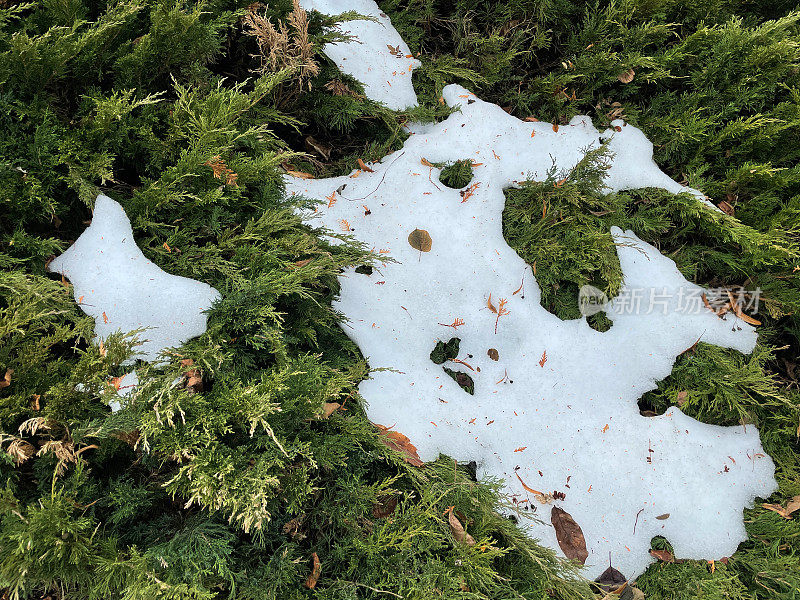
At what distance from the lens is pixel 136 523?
1.95 meters

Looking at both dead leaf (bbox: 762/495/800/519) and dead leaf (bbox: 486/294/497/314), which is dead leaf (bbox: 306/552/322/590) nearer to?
dead leaf (bbox: 486/294/497/314)

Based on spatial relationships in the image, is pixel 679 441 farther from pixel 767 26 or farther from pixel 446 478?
pixel 767 26

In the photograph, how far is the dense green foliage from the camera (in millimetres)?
1826

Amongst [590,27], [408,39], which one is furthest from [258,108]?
[590,27]

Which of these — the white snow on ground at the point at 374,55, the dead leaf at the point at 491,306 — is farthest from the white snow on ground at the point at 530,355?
the white snow on ground at the point at 374,55

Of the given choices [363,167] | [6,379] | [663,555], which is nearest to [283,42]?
[363,167]

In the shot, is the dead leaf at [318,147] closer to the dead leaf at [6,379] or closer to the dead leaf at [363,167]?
the dead leaf at [363,167]

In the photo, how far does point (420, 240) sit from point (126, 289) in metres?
1.70

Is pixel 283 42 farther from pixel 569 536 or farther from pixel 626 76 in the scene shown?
pixel 569 536

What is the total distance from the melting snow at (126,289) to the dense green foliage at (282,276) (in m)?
0.07

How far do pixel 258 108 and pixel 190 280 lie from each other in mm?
1242

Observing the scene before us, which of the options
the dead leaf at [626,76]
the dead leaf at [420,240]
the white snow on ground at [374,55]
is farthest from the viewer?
the dead leaf at [626,76]

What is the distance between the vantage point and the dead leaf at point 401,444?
239cm

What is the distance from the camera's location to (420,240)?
10.0 ft
